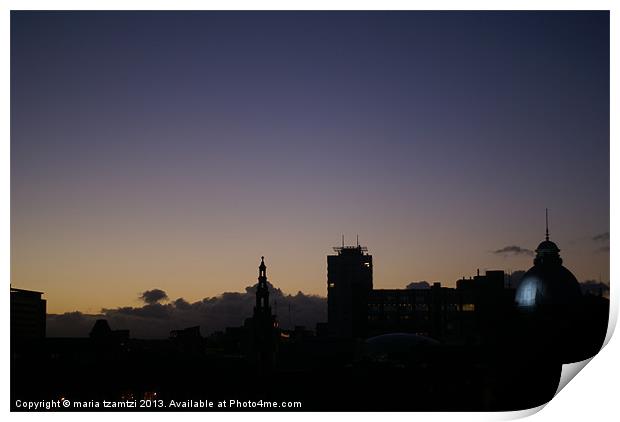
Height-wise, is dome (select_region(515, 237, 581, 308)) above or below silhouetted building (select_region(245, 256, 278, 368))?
above

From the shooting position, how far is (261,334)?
47.9 m

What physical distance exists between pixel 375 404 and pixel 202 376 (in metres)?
8.66

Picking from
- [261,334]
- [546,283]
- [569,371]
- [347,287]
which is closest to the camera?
[569,371]

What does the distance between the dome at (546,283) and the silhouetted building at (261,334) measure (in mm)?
20138

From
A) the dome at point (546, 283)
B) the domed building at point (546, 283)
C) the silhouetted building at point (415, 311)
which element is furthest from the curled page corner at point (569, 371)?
the silhouetted building at point (415, 311)

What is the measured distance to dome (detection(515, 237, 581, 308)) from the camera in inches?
2414

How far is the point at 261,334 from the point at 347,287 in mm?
40919

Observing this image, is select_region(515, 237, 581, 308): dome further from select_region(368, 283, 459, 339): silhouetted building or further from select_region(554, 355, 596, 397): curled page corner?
select_region(554, 355, 596, 397): curled page corner

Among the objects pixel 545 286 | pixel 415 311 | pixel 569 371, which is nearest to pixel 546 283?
pixel 545 286

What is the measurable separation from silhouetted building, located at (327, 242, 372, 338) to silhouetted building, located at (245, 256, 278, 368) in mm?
27152

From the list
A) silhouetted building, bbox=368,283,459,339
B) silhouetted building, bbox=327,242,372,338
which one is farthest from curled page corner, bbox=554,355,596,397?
silhouetted building, bbox=327,242,372,338

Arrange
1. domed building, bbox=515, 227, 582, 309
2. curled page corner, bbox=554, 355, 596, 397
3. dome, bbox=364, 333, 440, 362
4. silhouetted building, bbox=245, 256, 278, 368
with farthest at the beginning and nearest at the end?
domed building, bbox=515, 227, 582, 309, dome, bbox=364, 333, 440, 362, silhouetted building, bbox=245, 256, 278, 368, curled page corner, bbox=554, 355, 596, 397

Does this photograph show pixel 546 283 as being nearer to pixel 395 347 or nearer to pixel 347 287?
pixel 395 347
